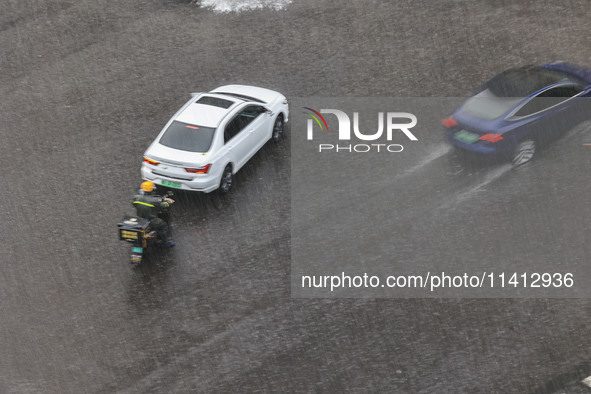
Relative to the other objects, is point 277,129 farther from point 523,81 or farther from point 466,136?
point 523,81

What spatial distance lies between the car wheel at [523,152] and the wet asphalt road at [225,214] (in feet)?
0.87

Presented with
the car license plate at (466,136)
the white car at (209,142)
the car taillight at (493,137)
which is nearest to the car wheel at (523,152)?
the car taillight at (493,137)

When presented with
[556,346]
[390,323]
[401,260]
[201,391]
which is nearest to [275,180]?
[401,260]

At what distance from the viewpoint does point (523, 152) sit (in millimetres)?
15875

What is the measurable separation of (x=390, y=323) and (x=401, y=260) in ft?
5.49

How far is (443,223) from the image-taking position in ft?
48.1

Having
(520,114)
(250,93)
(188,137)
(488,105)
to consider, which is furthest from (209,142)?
(520,114)

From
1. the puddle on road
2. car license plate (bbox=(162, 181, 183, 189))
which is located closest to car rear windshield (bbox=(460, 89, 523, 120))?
car license plate (bbox=(162, 181, 183, 189))

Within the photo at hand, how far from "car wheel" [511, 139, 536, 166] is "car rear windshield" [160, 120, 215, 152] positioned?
257 inches

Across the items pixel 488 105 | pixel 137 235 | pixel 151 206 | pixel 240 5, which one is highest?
pixel 240 5

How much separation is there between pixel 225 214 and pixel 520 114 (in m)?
6.63

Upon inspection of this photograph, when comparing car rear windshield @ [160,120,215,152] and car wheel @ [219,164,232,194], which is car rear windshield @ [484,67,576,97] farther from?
car rear windshield @ [160,120,215,152]

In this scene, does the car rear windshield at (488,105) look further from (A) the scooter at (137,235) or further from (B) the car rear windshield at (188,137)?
(A) the scooter at (137,235)

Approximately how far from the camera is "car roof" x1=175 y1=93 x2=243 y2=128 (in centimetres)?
1577
